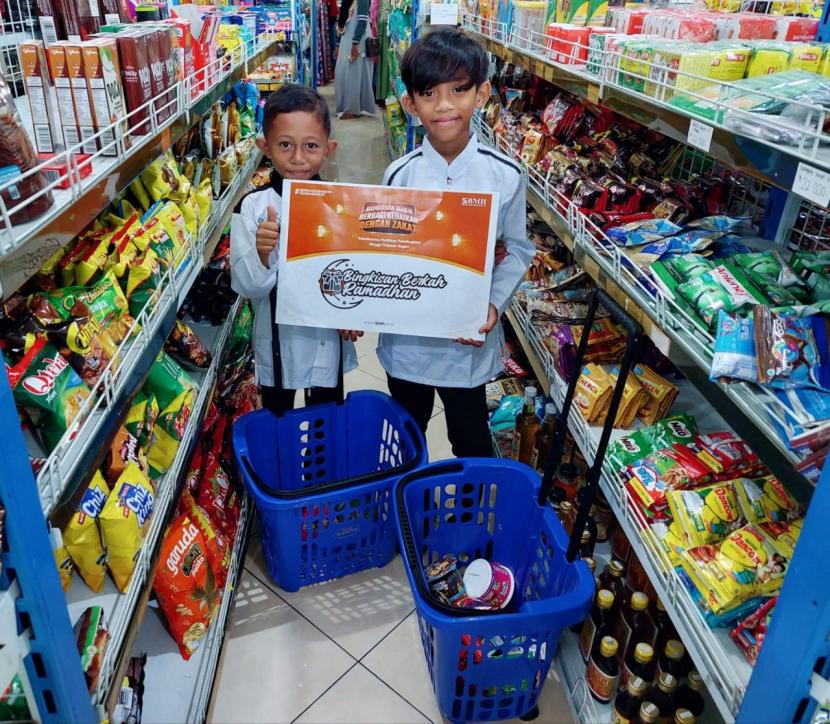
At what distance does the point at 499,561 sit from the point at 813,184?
142cm

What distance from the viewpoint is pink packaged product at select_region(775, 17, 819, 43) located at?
164cm

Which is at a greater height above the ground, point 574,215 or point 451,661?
point 574,215

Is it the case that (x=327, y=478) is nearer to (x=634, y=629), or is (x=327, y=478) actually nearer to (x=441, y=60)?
(x=634, y=629)

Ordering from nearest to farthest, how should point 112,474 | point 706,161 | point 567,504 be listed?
point 112,474 < point 567,504 < point 706,161

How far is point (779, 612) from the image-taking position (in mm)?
905

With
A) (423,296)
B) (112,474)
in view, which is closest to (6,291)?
(112,474)

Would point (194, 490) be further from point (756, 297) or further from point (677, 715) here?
point (756, 297)

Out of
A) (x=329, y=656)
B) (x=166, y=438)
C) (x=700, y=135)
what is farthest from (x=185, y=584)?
(x=700, y=135)

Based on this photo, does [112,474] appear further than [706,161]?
No

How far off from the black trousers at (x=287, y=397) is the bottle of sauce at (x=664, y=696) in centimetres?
118

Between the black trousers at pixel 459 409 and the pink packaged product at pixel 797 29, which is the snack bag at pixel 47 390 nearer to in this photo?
the black trousers at pixel 459 409

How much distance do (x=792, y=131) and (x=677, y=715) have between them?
115 cm

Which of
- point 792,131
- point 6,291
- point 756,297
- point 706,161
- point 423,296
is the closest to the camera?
point 6,291

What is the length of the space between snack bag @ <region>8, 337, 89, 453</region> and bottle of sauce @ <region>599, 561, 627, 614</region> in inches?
51.6
